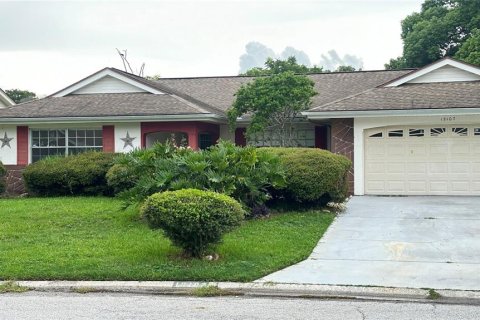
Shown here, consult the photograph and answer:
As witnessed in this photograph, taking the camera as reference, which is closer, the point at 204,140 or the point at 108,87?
the point at 204,140

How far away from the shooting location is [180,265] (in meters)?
8.96

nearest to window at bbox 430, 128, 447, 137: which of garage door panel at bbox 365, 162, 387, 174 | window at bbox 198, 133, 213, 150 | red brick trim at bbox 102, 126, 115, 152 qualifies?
garage door panel at bbox 365, 162, 387, 174

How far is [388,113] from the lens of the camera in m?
17.9

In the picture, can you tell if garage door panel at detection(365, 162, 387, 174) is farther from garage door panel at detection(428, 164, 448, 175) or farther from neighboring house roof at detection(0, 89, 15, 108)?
neighboring house roof at detection(0, 89, 15, 108)

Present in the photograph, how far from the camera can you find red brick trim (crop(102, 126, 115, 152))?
2070cm

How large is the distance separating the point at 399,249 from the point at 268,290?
11.9 feet

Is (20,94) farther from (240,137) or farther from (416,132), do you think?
(416,132)

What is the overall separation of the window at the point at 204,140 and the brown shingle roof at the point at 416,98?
477 cm

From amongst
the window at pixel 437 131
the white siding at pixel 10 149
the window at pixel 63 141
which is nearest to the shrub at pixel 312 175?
the window at pixel 437 131

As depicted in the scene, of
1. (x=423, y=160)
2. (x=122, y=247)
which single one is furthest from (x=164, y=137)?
(x=122, y=247)

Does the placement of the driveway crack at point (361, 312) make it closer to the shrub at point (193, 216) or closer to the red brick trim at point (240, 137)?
the shrub at point (193, 216)

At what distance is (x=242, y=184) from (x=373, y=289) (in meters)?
5.07

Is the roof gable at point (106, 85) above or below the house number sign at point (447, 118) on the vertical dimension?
above

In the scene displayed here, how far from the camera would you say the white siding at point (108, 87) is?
2236cm
